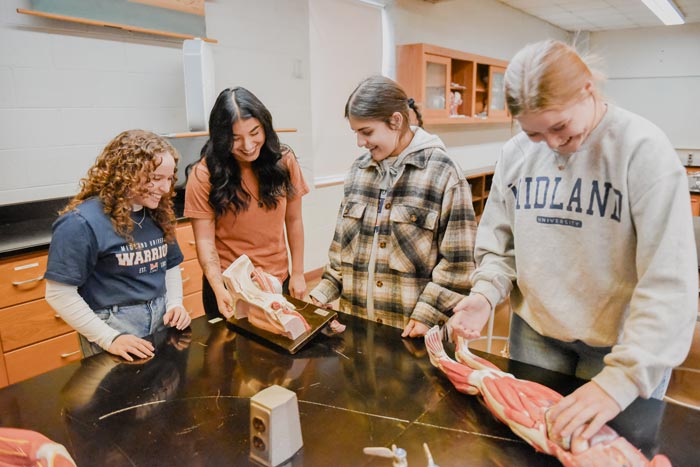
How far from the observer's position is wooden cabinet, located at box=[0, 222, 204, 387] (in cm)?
201

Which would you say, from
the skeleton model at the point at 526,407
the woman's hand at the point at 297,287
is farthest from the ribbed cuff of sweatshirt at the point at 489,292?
the woman's hand at the point at 297,287

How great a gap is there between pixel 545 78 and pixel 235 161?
1119 mm

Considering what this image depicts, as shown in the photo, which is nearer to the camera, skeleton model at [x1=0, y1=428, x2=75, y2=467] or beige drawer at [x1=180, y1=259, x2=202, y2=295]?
skeleton model at [x1=0, y1=428, x2=75, y2=467]

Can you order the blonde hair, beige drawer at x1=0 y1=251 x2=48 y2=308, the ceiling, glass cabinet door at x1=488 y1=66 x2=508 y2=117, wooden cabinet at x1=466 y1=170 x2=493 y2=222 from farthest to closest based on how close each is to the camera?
the ceiling, glass cabinet door at x1=488 y1=66 x2=508 y2=117, wooden cabinet at x1=466 y1=170 x2=493 y2=222, beige drawer at x1=0 y1=251 x2=48 y2=308, the blonde hair

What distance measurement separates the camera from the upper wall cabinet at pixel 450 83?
4.33m

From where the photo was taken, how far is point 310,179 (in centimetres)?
387

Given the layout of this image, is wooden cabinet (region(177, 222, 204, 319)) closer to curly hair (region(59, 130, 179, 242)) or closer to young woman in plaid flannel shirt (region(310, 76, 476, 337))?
curly hair (region(59, 130, 179, 242))

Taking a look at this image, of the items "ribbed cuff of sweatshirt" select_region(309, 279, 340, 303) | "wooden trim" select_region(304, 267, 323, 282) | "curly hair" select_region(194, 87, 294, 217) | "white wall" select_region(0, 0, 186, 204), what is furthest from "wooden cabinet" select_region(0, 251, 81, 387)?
"wooden trim" select_region(304, 267, 323, 282)

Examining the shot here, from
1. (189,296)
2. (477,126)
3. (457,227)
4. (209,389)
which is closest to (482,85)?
(477,126)

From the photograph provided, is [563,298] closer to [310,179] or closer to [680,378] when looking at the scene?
[680,378]

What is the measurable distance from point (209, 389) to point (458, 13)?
5177 mm

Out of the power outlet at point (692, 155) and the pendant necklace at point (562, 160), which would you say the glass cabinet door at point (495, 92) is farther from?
the pendant necklace at point (562, 160)

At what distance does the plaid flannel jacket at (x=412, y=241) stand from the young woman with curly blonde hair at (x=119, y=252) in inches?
20.4

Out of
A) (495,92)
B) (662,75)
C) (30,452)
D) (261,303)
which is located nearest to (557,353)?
(261,303)
